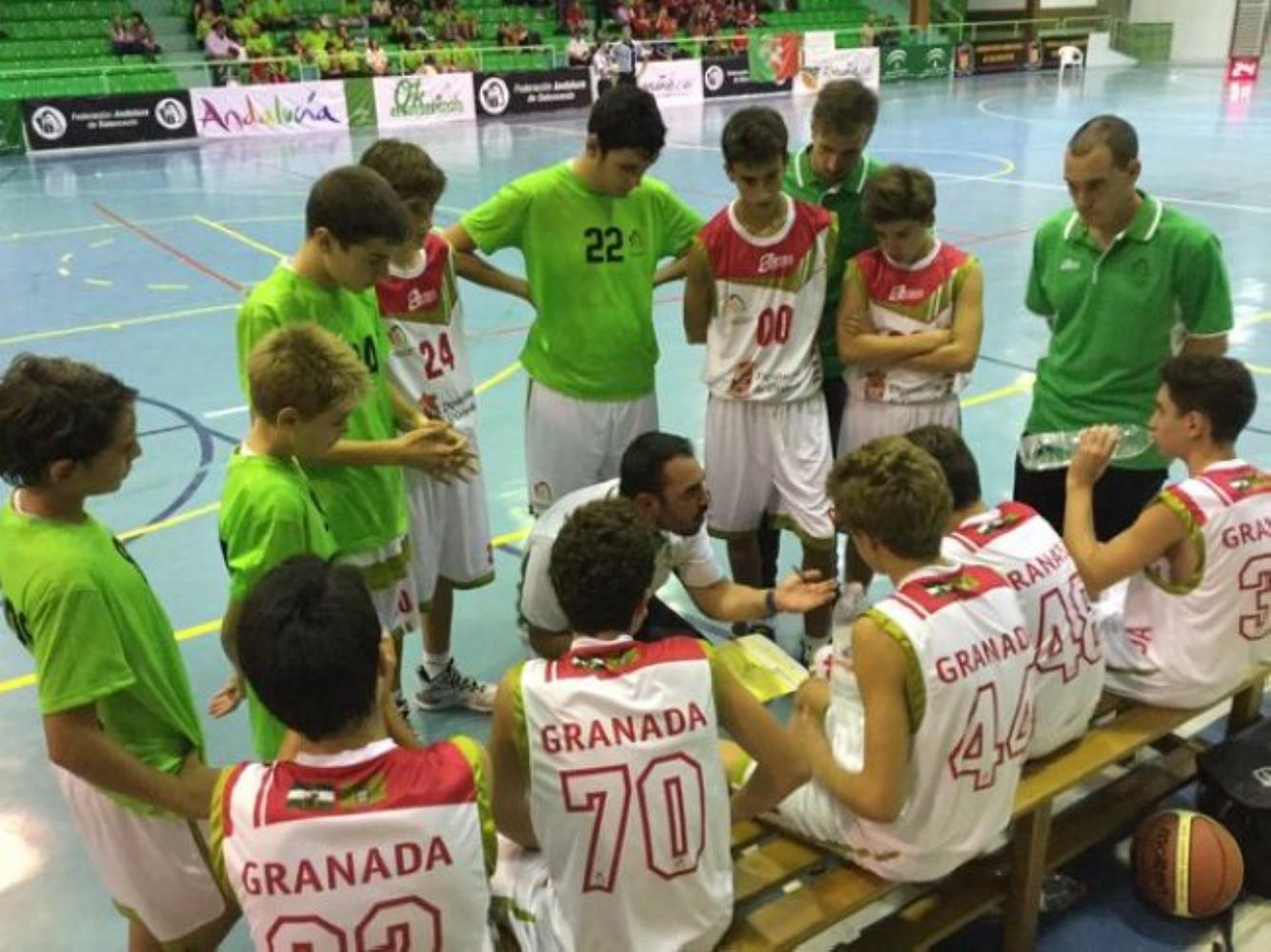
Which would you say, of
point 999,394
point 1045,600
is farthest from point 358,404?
point 999,394

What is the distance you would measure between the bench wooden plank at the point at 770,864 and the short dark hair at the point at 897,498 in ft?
2.69

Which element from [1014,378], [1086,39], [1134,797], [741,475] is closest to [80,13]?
[1014,378]

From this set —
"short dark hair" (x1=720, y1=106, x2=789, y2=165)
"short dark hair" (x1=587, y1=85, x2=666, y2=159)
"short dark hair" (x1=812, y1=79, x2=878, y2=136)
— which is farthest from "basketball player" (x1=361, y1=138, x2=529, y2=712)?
"short dark hair" (x1=812, y1=79, x2=878, y2=136)

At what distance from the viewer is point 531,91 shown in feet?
81.4

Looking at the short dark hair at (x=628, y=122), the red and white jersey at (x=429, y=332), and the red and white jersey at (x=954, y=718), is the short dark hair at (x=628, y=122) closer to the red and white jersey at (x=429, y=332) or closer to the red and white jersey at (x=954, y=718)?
the red and white jersey at (x=429, y=332)

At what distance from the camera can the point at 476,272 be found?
4355mm

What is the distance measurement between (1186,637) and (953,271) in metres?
1.59

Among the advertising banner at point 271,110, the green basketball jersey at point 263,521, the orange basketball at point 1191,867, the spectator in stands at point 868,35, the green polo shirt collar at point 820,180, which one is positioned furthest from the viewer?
the spectator in stands at point 868,35

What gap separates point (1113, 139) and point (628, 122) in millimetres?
1606

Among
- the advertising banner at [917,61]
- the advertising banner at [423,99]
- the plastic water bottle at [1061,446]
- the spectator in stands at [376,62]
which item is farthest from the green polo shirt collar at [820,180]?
the advertising banner at [917,61]

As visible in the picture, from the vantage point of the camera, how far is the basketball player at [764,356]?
13.6 feet

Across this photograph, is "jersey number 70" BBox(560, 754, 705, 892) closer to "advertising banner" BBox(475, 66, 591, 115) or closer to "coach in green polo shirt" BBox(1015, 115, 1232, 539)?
"coach in green polo shirt" BBox(1015, 115, 1232, 539)

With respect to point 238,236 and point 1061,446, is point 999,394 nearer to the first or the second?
point 1061,446

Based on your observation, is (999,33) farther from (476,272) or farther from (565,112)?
(476,272)
